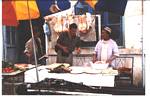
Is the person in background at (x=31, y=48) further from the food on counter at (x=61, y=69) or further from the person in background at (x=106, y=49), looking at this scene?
the person in background at (x=106, y=49)

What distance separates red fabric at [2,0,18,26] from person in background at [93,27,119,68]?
85cm

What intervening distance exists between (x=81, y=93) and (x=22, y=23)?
0.91 meters

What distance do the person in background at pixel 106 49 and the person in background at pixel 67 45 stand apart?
0.19 m

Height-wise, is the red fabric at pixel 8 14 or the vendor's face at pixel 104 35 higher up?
the red fabric at pixel 8 14

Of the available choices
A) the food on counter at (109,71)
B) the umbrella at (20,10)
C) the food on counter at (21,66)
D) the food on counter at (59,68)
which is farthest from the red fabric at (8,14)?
the food on counter at (109,71)

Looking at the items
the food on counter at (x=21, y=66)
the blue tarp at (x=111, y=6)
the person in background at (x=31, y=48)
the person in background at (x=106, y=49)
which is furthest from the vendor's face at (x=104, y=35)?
the food on counter at (x=21, y=66)

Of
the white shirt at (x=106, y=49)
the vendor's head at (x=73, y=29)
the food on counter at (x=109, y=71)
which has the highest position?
the vendor's head at (x=73, y=29)

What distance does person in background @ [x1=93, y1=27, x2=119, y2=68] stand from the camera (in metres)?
3.50

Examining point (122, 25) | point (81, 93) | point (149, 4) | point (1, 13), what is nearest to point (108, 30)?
point (122, 25)

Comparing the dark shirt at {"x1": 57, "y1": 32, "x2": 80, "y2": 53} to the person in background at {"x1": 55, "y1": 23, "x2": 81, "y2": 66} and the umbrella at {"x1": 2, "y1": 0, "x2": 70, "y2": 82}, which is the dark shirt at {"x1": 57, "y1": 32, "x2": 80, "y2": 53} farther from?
the umbrella at {"x1": 2, "y1": 0, "x2": 70, "y2": 82}

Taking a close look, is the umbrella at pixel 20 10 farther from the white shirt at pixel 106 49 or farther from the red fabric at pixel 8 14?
the white shirt at pixel 106 49

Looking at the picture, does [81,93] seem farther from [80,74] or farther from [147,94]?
[147,94]

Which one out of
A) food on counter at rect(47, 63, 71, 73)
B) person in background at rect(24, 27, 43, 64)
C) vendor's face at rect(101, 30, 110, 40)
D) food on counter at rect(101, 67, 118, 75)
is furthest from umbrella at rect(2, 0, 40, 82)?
food on counter at rect(101, 67, 118, 75)

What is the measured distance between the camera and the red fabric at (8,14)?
3537 mm
